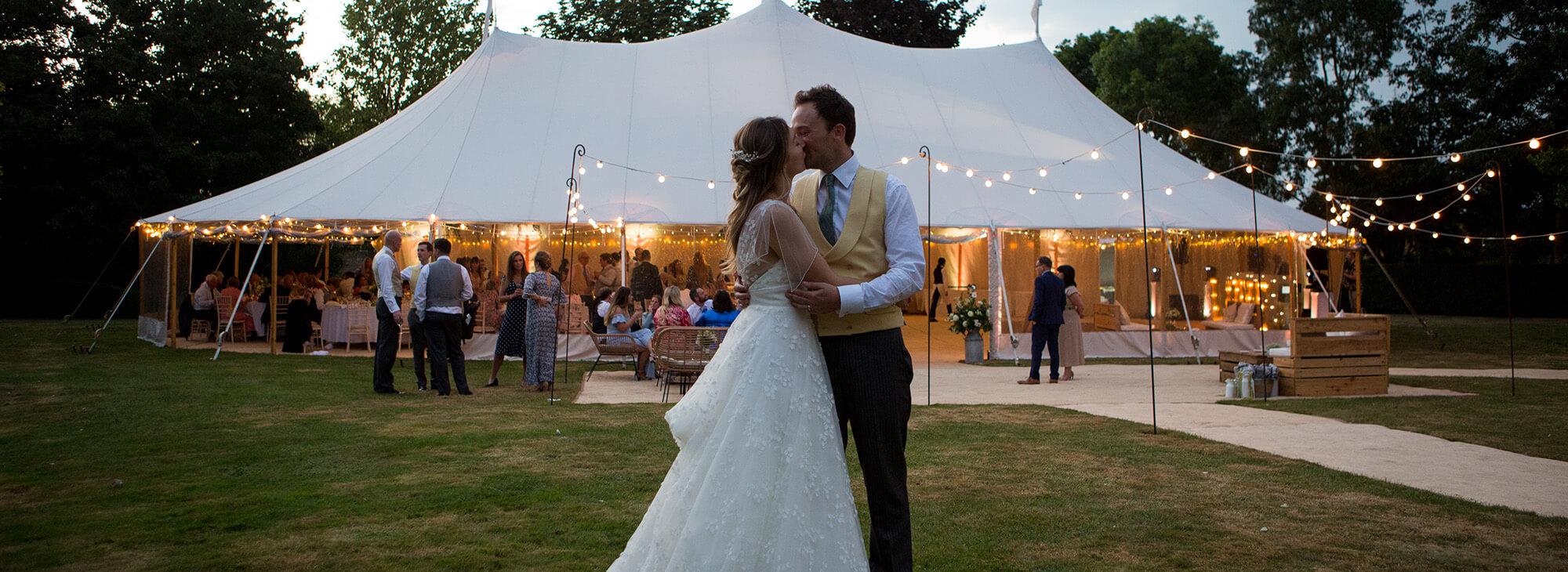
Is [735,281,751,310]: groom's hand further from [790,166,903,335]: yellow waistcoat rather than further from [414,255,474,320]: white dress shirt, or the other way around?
[414,255,474,320]: white dress shirt

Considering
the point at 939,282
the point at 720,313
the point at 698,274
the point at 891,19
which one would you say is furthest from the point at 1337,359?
the point at 891,19

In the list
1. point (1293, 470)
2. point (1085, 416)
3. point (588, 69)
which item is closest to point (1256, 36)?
point (588, 69)

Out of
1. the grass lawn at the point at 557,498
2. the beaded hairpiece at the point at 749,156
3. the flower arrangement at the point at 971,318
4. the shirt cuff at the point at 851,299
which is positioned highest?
the beaded hairpiece at the point at 749,156

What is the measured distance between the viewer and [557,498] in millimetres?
4211

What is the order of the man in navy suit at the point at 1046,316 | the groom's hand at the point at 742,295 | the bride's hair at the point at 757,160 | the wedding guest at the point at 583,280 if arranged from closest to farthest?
the bride's hair at the point at 757,160 → the groom's hand at the point at 742,295 → the man in navy suit at the point at 1046,316 → the wedding guest at the point at 583,280

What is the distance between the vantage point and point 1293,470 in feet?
15.8

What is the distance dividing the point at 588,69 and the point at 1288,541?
1364 cm

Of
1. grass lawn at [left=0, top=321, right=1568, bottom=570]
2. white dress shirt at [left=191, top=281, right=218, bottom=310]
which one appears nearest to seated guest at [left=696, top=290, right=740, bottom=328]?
grass lawn at [left=0, top=321, right=1568, bottom=570]

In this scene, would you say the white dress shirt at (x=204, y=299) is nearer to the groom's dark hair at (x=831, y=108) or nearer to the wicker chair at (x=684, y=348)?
the wicker chair at (x=684, y=348)

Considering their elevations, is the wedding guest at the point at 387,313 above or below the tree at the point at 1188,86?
below

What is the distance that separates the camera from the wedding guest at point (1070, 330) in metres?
10.1

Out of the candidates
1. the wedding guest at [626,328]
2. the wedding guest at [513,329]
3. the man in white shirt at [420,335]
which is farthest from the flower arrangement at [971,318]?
the man in white shirt at [420,335]

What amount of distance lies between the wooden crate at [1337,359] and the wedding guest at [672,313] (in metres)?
5.46

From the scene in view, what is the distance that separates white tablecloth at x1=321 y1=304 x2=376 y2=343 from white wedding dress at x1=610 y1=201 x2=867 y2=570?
1221 cm
